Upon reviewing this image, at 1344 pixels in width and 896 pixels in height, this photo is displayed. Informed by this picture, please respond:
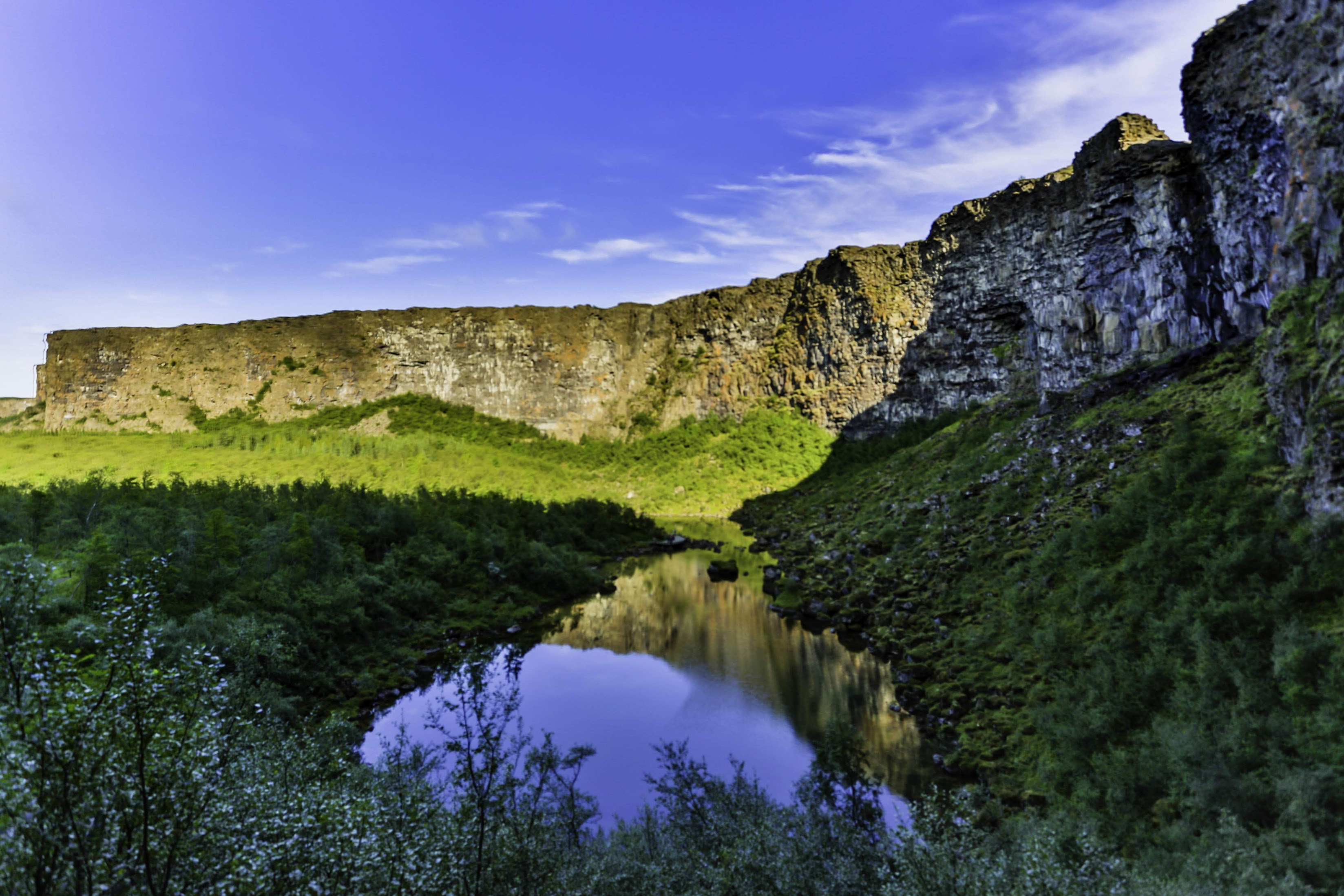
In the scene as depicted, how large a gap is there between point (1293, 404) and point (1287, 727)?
7569 millimetres

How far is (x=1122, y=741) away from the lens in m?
11.6

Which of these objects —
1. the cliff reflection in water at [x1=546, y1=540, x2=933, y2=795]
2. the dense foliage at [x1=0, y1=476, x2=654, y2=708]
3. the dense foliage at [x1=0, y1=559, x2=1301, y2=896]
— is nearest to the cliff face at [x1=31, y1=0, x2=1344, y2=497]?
the dense foliage at [x1=0, y1=559, x2=1301, y2=896]

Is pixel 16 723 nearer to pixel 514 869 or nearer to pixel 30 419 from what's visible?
pixel 514 869

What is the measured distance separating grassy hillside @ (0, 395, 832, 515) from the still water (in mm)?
22369

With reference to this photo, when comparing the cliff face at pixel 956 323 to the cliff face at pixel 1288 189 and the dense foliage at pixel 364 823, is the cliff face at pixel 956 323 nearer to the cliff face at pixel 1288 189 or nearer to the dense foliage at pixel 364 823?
the cliff face at pixel 1288 189

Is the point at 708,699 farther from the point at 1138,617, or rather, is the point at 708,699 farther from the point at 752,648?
the point at 1138,617

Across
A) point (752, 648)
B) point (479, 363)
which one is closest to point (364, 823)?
point (752, 648)

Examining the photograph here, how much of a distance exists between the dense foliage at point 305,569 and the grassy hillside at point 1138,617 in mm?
13289

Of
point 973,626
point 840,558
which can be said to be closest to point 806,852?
point 973,626

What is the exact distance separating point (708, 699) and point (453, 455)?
144 feet

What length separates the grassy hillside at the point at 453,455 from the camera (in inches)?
1961

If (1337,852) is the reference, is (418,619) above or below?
below

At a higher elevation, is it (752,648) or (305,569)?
(305,569)

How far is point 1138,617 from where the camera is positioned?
1355 cm
